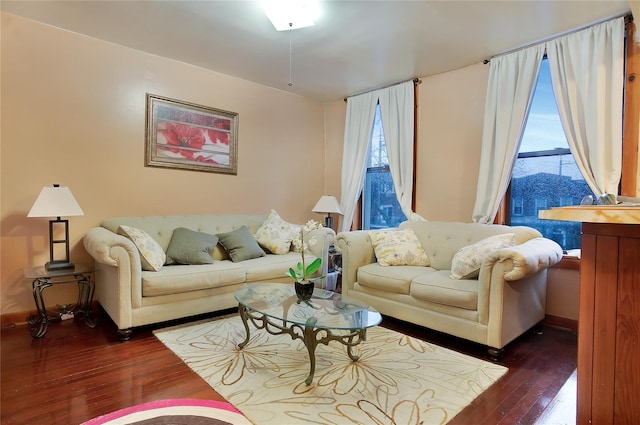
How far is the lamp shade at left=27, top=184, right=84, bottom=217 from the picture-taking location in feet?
8.65

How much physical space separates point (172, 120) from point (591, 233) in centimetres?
377

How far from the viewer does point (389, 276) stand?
2895 mm

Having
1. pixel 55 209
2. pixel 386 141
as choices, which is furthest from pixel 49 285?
pixel 386 141

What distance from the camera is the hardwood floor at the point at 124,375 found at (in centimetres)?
172

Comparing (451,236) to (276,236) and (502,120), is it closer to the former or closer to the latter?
(502,120)

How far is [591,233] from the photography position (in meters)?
1.16

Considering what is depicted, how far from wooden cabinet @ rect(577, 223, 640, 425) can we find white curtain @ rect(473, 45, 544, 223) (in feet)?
7.51

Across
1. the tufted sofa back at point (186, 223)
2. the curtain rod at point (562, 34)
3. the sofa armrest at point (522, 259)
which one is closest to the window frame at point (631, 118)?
the curtain rod at point (562, 34)

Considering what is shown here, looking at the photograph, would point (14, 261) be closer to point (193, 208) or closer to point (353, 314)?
point (193, 208)

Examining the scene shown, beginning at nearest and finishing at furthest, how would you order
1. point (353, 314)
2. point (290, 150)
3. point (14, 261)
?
1. point (353, 314)
2. point (14, 261)
3. point (290, 150)

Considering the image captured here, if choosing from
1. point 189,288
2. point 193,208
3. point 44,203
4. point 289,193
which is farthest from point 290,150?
point 44,203

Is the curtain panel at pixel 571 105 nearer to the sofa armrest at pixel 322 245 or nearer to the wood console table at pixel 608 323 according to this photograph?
the sofa armrest at pixel 322 245

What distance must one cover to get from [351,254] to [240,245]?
1149mm

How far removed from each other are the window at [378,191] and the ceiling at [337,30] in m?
0.95
